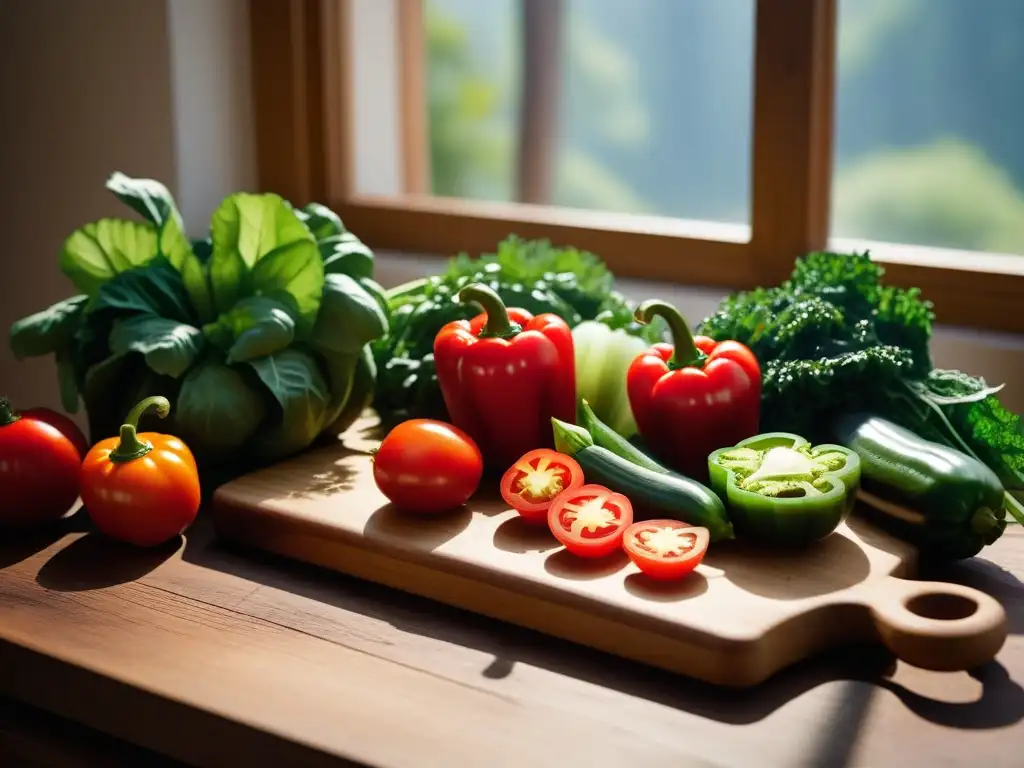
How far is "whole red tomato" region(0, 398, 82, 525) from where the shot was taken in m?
1.17

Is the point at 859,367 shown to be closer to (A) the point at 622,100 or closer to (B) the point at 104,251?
(B) the point at 104,251

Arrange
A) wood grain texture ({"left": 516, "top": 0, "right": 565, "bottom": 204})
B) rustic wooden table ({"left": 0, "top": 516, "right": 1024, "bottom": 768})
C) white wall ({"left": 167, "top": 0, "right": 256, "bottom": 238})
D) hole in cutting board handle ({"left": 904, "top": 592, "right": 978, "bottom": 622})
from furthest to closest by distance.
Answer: wood grain texture ({"left": 516, "top": 0, "right": 565, "bottom": 204})
white wall ({"left": 167, "top": 0, "right": 256, "bottom": 238})
hole in cutting board handle ({"left": 904, "top": 592, "right": 978, "bottom": 622})
rustic wooden table ({"left": 0, "top": 516, "right": 1024, "bottom": 768})

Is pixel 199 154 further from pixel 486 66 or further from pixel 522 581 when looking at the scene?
pixel 486 66

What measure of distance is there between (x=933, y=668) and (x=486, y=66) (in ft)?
11.1

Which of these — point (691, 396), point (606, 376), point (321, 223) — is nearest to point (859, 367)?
point (691, 396)

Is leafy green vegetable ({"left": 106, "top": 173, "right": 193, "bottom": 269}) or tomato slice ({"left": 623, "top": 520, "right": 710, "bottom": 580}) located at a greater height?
leafy green vegetable ({"left": 106, "top": 173, "right": 193, "bottom": 269})

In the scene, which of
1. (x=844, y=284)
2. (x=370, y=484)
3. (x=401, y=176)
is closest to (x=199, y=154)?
(x=401, y=176)

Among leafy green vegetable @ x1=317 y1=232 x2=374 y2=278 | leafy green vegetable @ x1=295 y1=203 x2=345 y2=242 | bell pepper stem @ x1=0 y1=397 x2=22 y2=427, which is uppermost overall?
leafy green vegetable @ x1=295 y1=203 x2=345 y2=242

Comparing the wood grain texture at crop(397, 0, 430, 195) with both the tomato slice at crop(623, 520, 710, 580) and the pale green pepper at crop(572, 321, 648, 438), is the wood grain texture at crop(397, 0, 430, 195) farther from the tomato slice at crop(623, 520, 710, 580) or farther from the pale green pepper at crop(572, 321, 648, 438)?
the tomato slice at crop(623, 520, 710, 580)

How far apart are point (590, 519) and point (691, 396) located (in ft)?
0.67

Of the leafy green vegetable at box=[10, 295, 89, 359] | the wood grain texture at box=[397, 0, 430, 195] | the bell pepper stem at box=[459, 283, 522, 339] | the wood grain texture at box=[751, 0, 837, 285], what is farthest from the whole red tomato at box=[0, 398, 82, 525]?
the wood grain texture at box=[397, 0, 430, 195]

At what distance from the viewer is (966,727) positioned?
0.83 metres

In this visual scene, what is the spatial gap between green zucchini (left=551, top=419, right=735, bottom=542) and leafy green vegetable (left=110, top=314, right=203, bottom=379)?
39 cm

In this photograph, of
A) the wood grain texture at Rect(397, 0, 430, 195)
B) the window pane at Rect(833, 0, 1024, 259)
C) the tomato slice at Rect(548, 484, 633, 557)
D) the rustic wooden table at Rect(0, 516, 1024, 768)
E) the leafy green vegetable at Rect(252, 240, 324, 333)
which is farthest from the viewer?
the window pane at Rect(833, 0, 1024, 259)
